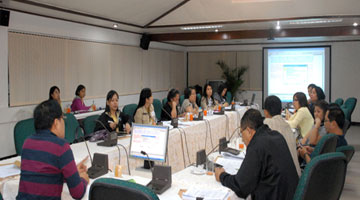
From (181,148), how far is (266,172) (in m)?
2.31

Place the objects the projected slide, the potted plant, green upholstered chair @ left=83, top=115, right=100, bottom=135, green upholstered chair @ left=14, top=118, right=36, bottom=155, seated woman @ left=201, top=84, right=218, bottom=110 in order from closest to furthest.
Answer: green upholstered chair @ left=14, top=118, right=36, bottom=155 → green upholstered chair @ left=83, top=115, right=100, bottom=135 → seated woman @ left=201, top=84, right=218, bottom=110 → the projected slide → the potted plant

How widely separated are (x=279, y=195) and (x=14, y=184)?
184 centimetres

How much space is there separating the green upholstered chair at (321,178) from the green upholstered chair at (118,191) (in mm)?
860

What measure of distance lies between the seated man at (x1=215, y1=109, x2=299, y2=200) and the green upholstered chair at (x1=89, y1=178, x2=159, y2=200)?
32.6 inches

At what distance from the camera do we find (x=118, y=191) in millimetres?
1418

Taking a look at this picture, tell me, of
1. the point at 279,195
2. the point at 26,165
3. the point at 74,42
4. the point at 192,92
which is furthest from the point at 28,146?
the point at 74,42

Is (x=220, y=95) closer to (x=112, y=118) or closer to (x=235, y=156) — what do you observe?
(x=112, y=118)

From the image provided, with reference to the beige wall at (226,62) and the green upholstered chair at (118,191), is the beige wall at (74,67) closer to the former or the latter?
the beige wall at (226,62)

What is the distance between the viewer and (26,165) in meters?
1.88

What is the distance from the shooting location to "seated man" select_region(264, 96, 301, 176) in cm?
281

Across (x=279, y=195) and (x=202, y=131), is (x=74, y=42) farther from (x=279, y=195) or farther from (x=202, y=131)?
(x=279, y=195)

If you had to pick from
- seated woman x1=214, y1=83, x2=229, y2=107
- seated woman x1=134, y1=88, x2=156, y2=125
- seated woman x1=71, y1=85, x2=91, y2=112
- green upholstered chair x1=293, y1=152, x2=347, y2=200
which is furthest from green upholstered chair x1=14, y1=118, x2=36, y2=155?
seated woman x1=214, y1=83, x2=229, y2=107

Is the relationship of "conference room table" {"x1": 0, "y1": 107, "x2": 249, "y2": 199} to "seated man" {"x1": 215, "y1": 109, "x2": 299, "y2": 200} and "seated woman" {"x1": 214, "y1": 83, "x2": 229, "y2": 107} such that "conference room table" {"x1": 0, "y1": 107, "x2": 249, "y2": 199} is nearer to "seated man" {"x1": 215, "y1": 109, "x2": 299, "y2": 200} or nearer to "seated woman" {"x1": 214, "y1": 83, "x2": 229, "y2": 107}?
"seated man" {"x1": 215, "y1": 109, "x2": 299, "y2": 200}

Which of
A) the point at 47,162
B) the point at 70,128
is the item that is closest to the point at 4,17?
the point at 70,128
